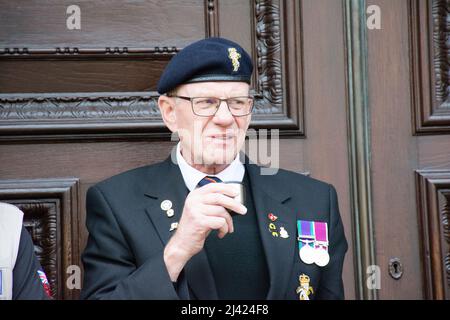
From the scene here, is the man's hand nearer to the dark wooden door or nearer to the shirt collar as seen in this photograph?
the shirt collar

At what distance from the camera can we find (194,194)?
67.4 inches

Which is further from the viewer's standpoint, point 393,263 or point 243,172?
point 393,263

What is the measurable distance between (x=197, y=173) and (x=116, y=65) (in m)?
0.43

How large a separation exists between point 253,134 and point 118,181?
417 millimetres

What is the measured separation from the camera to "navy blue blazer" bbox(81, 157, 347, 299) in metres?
1.78

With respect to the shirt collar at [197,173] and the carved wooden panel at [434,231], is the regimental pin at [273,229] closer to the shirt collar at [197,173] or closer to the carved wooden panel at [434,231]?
the shirt collar at [197,173]

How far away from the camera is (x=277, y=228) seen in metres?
1.93

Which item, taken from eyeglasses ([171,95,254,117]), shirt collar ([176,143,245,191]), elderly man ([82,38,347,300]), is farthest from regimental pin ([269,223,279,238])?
eyeglasses ([171,95,254,117])

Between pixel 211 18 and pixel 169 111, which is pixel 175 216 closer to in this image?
pixel 169 111

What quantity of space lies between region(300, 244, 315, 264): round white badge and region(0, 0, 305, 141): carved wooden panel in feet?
1.37

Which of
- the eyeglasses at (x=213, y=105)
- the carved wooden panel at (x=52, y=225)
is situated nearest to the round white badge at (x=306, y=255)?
the eyeglasses at (x=213, y=105)

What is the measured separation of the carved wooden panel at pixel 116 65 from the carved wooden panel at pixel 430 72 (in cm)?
30

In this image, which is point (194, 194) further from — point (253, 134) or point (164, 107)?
point (253, 134)

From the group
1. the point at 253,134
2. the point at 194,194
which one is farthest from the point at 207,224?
the point at 253,134
